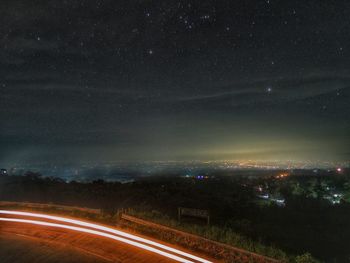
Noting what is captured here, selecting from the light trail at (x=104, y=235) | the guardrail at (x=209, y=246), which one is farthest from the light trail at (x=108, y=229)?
the guardrail at (x=209, y=246)

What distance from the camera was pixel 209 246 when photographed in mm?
13523

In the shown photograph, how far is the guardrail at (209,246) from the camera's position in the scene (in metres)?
12.2

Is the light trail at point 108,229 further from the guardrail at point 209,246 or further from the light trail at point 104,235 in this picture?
the guardrail at point 209,246

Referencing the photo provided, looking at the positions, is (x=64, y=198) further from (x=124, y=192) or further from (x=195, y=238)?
(x=195, y=238)

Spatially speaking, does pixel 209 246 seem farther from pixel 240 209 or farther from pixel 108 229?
pixel 240 209

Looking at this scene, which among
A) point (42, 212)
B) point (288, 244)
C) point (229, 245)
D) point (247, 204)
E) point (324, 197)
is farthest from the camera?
point (324, 197)

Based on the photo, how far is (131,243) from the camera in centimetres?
1360

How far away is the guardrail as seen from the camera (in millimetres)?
12250

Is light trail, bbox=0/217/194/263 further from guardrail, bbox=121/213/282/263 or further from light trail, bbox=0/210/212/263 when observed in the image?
guardrail, bbox=121/213/282/263

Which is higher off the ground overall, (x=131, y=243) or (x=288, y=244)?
(x=131, y=243)

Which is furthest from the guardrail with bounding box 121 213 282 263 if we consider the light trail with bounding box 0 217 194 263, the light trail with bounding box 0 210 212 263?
the light trail with bounding box 0 217 194 263

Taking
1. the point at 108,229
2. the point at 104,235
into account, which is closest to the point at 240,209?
the point at 108,229

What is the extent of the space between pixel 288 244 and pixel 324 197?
2918 cm

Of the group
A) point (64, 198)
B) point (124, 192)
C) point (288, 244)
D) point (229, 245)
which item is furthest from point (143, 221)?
point (124, 192)
